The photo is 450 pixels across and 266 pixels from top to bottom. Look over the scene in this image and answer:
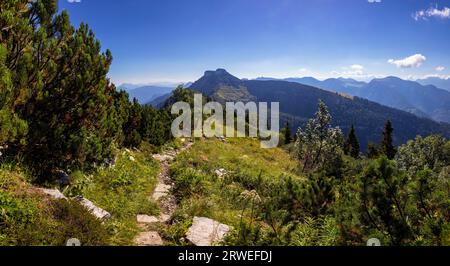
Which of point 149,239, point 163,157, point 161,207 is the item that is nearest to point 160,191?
point 161,207

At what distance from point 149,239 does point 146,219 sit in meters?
1.64

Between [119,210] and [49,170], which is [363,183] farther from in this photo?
[49,170]

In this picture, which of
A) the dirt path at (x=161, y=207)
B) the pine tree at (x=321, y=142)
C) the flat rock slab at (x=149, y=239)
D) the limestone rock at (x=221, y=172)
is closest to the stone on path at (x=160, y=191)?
the dirt path at (x=161, y=207)

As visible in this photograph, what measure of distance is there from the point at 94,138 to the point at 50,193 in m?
4.98

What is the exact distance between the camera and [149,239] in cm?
842

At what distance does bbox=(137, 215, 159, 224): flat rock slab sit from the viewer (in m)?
9.77

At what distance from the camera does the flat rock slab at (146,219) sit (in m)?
9.77

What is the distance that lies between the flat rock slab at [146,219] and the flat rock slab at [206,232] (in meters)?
1.58

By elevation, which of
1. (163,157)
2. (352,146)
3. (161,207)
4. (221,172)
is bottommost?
(352,146)

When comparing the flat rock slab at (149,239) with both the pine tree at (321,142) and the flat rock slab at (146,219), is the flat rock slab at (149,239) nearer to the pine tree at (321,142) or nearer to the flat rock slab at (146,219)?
the flat rock slab at (146,219)

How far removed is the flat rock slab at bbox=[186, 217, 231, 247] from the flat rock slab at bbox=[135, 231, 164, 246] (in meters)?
0.86

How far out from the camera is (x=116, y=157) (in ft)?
52.2

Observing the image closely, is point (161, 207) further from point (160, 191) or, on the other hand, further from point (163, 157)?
point (163, 157)
